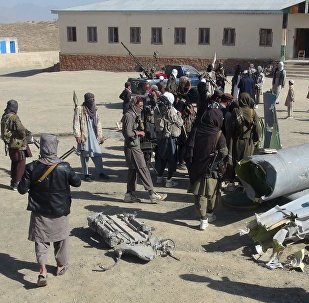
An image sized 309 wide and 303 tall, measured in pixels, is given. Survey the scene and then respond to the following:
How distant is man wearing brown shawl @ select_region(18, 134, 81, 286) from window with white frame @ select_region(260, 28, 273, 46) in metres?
27.7

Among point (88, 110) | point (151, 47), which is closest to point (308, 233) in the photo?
point (88, 110)

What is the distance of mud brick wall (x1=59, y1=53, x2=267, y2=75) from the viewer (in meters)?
31.5

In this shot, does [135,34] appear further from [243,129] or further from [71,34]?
[243,129]

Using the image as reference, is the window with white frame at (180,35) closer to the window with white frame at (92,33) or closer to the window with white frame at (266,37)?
the window with white frame at (266,37)

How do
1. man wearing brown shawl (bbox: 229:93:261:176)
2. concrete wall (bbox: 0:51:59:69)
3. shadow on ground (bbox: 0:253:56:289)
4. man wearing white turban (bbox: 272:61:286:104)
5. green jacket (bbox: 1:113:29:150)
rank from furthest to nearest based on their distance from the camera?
concrete wall (bbox: 0:51:59:69)
man wearing white turban (bbox: 272:61:286:104)
green jacket (bbox: 1:113:29:150)
man wearing brown shawl (bbox: 229:93:261:176)
shadow on ground (bbox: 0:253:56:289)

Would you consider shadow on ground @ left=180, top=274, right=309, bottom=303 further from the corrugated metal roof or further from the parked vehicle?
the corrugated metal roof

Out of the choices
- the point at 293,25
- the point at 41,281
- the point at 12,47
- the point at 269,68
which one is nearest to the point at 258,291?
the point at 41,281

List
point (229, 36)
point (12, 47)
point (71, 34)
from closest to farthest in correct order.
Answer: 1. point (229, 36)
2. point (71, 34)
3. point (12, 47)

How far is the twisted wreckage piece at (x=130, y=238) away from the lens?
5.73 meters

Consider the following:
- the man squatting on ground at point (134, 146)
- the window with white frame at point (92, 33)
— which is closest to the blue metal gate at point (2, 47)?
the window with white frame at point (92, 33)

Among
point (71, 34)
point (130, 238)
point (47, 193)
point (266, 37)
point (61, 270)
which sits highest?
point (71, 34)

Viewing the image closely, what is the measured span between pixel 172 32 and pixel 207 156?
2790 cm

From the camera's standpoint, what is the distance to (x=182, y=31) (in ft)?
107

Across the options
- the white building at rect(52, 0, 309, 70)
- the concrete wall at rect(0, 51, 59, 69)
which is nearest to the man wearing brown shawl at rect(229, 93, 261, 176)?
the white building at rect(52, 0, 309, 70)
